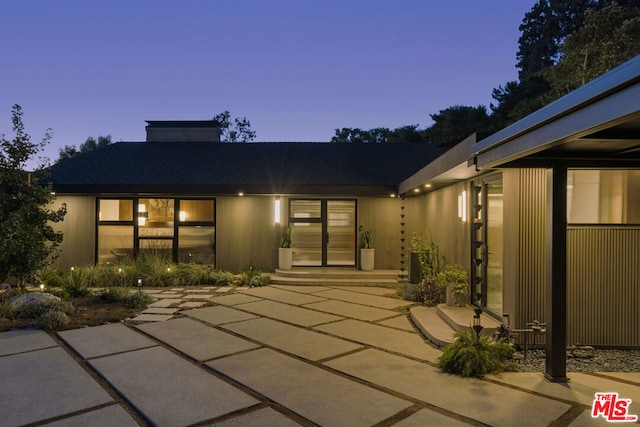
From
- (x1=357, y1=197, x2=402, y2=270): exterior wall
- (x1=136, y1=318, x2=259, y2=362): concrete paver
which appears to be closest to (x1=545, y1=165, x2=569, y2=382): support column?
(x1=136, y1=318, x2=259, y2=362): concrete paver

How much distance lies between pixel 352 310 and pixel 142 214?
7.36 metres

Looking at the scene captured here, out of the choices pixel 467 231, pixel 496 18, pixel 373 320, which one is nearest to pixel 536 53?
pixel 496 18

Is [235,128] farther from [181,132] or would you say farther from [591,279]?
[591,279]

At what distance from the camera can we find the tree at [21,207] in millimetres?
6918

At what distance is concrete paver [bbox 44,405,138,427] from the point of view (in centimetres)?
310

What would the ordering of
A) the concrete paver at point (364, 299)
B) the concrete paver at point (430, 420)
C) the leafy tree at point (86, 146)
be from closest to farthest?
the concrete paver at point (430, 420)
the concrete paver at point (364, 299)
the leafy tree at point (86, 146)

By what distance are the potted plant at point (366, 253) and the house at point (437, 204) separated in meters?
0.45

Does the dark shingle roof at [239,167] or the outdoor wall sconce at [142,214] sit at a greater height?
the dark shingle roof at [239,167]

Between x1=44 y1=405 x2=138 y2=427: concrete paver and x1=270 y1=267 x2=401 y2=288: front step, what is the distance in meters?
7.12

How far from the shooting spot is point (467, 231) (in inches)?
281

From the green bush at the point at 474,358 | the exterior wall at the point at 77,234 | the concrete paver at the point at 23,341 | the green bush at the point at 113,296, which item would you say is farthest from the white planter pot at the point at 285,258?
the green bush at the point at 474,358

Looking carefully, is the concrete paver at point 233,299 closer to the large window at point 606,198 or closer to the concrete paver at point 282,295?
the concrete paver at point 282,295

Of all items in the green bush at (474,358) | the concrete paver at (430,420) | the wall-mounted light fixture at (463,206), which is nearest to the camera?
the concrete paver at (430,420)

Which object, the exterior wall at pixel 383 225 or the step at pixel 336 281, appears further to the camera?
the exterior wall at pixel 383 225
